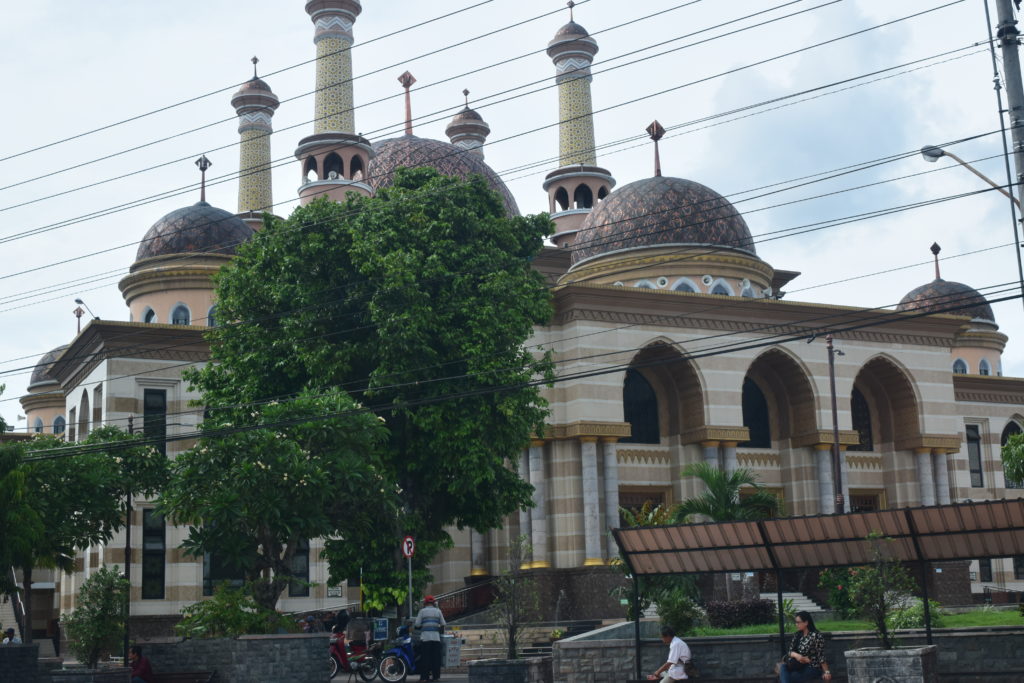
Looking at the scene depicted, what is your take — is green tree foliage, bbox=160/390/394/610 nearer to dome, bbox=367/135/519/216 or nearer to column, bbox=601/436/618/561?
column, bbox=601/436/618/561

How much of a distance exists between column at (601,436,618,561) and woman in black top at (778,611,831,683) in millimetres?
18760

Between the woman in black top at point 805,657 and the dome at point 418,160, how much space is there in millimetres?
30380

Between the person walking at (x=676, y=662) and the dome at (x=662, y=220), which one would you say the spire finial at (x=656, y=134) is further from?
the person walking at (x=676, y=662)

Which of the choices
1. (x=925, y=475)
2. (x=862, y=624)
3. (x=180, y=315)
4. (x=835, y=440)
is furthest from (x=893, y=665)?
(x=180, y=315)

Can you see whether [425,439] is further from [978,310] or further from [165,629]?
[978,310]

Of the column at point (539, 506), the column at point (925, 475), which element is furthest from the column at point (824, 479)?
the column at point (539, 506)

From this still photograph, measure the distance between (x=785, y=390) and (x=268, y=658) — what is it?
926 inches

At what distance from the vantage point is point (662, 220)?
40500mm

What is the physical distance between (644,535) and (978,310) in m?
42.8

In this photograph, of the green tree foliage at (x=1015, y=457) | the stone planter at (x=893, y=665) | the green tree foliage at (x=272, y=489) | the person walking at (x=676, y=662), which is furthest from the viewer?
the green tree foliage at (x=1015, y=457)

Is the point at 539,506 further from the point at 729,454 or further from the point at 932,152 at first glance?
the point at 932,152

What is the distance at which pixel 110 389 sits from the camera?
36250mm

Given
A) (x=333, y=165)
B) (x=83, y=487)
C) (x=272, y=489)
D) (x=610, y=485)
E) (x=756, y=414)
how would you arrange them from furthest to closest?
1. (x=333, y=165)
2. (x=756, y=414)
3. (x=610, y=485)
4. (x=83, y=487)
5. (x=272, y=489)

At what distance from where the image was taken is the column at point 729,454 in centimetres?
3756
